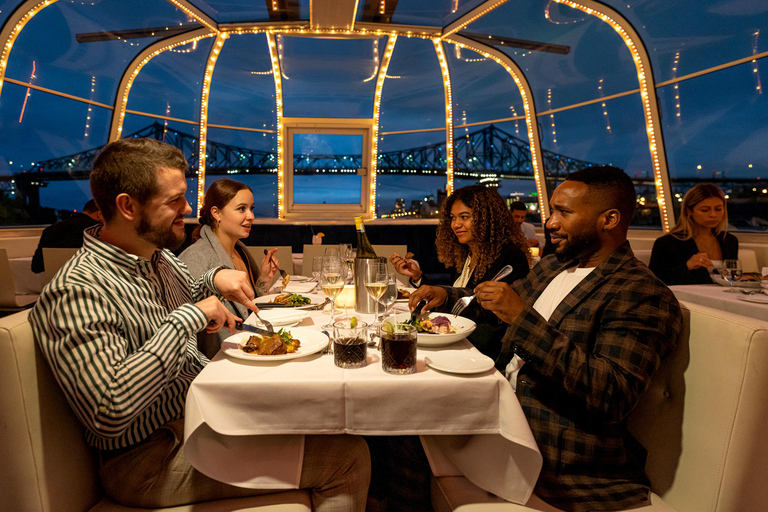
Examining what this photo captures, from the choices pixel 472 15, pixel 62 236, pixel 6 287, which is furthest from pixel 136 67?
pixel 472 15

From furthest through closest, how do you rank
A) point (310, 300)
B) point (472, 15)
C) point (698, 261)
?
point (472, 15) < point (698, 261) < point (310, 300)

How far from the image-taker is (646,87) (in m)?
5.72

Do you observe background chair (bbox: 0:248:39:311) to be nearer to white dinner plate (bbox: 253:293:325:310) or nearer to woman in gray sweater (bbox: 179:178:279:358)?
woman in gray sweater (bbox: 179:178:279:358)

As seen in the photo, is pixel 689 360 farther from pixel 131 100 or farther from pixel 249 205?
pixel 131 100

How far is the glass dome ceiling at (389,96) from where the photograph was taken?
5449 millimetres

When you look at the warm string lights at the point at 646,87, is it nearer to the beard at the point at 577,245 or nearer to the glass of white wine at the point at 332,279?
the beard at the point at 577,245

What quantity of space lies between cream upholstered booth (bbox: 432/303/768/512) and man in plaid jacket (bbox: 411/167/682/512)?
56 millimetres

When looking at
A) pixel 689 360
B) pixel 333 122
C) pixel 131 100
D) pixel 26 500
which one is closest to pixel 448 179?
pixel 333 122

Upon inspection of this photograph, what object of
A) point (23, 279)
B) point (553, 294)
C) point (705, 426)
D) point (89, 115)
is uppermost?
point (89, 115)

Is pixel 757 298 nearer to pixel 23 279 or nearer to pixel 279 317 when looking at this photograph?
pixel 279 317

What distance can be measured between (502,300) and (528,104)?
23.4ft

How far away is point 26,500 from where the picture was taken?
104cm

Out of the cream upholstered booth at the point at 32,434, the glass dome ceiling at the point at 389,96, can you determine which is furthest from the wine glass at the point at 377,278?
the glass dome ceiling at the point at 389,96

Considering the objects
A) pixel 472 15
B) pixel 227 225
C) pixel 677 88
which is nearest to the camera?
pixel 227 225
